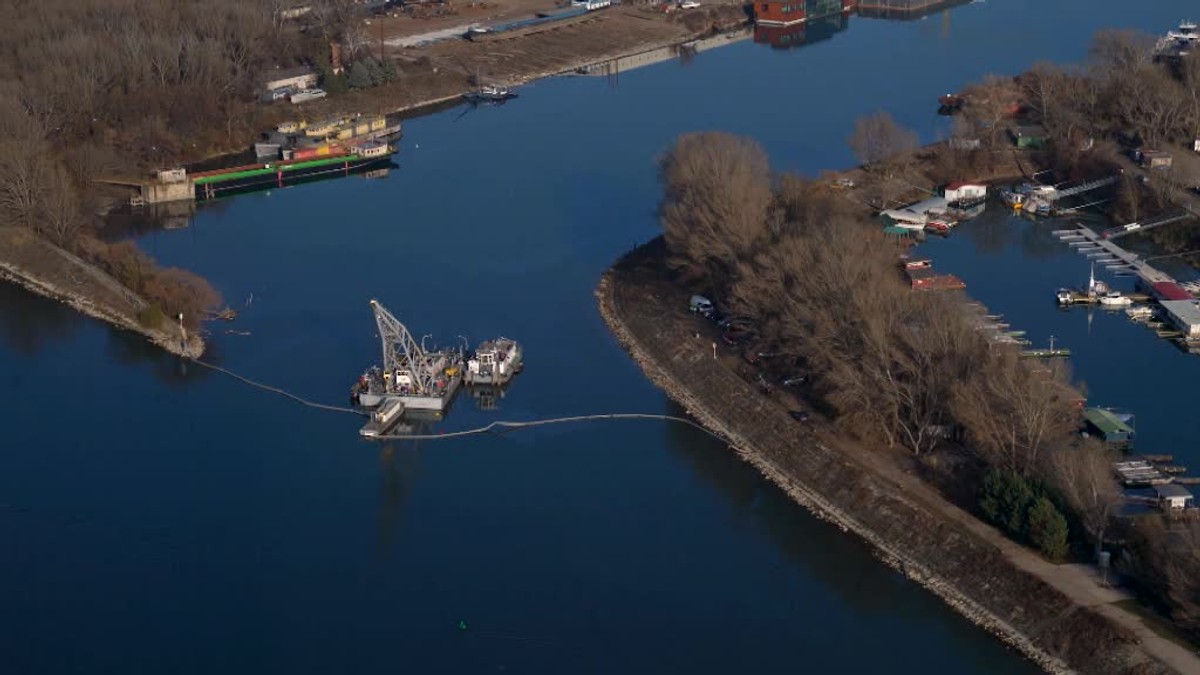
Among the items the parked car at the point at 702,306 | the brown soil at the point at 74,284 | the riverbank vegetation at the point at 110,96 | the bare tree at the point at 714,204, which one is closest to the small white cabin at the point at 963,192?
the bare tree at the point at 714,204

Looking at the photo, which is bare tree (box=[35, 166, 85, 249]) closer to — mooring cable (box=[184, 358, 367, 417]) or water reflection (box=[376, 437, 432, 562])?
mooring cable (box=[184, 358, 367, 417])

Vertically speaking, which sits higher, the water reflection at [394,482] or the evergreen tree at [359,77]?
the evergreen tree at [359,77]

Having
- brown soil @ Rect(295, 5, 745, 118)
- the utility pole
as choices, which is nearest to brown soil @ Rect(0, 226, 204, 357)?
the utility pole

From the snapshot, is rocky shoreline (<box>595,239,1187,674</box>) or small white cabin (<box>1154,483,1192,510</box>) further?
small white cabin (<box>1154,483,1192,510</box>)

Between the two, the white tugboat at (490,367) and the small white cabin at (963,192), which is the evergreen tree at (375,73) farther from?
the white tugboat at (490,367)

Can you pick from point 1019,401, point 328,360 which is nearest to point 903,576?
point 1019,401

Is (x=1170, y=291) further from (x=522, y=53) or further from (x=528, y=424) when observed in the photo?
(x=522, y=53)

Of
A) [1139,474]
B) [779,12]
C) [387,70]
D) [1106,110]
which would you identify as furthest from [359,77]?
[1139,474]

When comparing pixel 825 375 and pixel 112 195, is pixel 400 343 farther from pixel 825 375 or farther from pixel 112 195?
pixel 112 195
